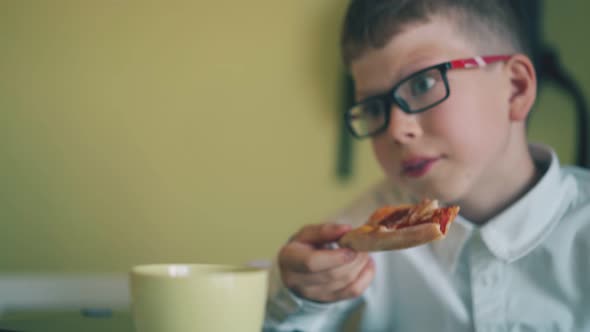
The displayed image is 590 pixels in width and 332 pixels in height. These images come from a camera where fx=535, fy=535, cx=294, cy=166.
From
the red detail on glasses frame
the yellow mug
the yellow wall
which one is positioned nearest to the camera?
the yellow mug

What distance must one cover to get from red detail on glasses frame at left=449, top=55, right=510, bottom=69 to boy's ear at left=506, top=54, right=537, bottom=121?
0.03m

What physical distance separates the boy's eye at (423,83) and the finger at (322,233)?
0.79 feet

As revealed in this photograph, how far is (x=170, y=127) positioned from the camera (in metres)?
1.27

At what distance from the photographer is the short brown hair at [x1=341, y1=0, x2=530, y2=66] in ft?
2.69

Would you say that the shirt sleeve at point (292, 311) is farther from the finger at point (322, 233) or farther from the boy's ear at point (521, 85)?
the boy's ear at point (521, 85)

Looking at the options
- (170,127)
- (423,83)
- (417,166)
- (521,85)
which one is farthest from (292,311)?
(170,127)

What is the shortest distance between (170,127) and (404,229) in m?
0.85

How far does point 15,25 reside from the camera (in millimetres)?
1166

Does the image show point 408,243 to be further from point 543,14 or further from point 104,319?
point 543,14

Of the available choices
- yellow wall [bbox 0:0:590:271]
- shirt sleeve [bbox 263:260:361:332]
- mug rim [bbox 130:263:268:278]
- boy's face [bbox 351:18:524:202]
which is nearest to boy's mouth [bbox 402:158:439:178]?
boy's face [bbox 351:18:524:202]

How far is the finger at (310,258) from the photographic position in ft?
2.25

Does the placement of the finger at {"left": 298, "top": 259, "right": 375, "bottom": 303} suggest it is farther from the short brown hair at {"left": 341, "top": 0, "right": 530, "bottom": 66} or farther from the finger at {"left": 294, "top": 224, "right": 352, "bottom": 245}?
the short brown hair at {"left": 341, "top": 0, "right": 530, "bottom": 66}

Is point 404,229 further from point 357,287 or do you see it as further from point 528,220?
point 528,220

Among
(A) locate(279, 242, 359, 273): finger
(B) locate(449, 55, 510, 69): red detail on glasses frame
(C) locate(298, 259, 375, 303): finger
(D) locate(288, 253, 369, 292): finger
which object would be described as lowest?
(C) locate(298, 259, 375, 303): finger
